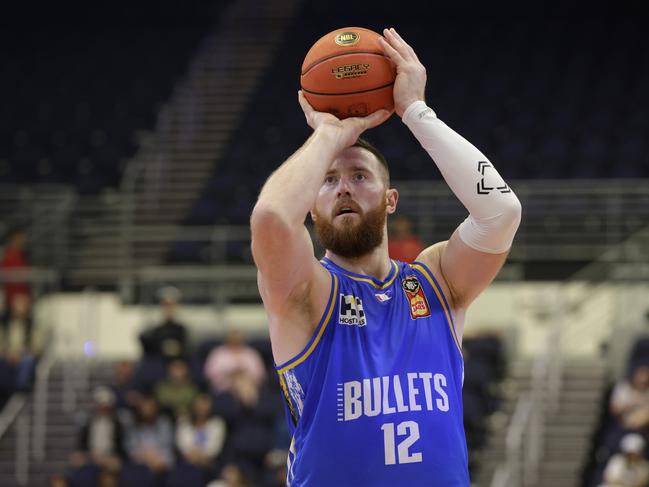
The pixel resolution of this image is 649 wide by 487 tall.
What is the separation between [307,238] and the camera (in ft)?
14.0

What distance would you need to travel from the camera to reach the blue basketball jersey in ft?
13.8

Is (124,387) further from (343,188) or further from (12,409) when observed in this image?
(343,188)

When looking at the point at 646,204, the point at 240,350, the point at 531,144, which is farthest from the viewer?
the point at 531,144

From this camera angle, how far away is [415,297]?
4590 millimetres


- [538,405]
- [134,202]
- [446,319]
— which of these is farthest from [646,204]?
[446,319]

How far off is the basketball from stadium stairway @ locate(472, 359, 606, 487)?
30.0 ft

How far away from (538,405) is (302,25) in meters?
12.7

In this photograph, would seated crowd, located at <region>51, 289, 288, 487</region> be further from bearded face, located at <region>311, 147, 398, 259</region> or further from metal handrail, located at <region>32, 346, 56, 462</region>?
bearded face, located at <region>311, 147, 398, 259</region>

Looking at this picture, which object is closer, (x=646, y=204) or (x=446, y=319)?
(x=446, y=319)

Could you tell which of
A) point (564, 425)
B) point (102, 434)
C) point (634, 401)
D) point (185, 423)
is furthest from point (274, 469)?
point (634, 401)

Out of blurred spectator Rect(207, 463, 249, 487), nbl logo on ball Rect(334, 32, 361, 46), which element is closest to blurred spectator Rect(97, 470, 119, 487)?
blurred spectator Rect(207, 463, 249, 487)

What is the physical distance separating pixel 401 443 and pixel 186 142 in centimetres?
1824

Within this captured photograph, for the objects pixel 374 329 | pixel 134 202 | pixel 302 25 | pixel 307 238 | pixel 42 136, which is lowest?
pixel 374 329

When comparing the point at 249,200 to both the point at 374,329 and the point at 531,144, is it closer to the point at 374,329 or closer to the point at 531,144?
the point at 531,144
